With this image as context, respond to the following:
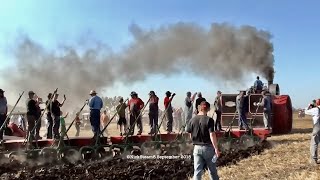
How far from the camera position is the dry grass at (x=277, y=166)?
9.93 metres

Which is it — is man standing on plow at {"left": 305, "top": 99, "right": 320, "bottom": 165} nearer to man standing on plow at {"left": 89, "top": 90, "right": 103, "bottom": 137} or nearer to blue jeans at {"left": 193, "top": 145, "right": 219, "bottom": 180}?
blue jeans at {"left": 193, "top": 145, "right": 219, "bottom": 180}

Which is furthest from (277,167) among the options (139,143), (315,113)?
(139,143)

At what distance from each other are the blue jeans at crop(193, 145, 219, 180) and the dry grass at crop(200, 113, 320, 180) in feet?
5.83

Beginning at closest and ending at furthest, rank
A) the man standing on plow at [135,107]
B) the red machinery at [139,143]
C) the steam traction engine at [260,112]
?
the red machinery at [139,143], the man standing on plow at [135,107], the steam traction engine at [260,112]

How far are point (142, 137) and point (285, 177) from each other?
6.13 meters

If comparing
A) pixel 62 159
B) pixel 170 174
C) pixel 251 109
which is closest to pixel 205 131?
pixel 170 174

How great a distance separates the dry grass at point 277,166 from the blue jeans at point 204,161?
1778 millimetres

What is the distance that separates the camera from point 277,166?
36.3ft

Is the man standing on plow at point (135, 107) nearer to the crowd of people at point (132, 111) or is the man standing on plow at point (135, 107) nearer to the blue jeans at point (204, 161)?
the crowd of people at point (132, 111)

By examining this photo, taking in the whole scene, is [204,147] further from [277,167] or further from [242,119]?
[242,119]

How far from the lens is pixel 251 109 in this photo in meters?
19.4

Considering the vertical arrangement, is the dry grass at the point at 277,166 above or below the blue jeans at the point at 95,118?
below

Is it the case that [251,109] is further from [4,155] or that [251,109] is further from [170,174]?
[4,155]

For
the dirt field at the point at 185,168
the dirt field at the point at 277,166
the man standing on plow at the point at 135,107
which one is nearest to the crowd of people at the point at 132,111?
the man standing on plow at the point at 135,107
